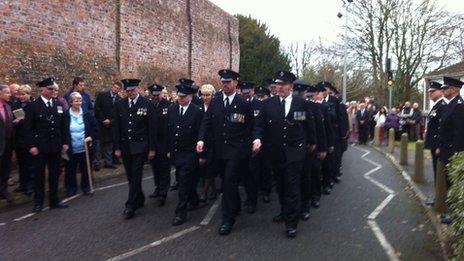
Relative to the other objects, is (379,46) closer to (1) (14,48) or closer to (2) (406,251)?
(1) (14,48)

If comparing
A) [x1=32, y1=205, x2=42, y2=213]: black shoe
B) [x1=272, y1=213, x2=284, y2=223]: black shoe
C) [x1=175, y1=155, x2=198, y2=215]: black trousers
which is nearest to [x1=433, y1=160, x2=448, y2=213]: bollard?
[x1=272, y1=213, x2=284, y2=223]: black shoe

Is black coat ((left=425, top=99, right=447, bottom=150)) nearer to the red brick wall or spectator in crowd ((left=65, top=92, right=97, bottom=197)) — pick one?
spectator in crowd ((left=65, top=92, right=97, bottom=197))

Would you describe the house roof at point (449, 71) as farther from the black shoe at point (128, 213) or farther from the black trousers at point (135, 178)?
the black shoe at point (128, 213)

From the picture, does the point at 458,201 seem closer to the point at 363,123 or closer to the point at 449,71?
the point at 363,123

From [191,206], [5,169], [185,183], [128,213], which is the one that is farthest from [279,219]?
[5,169]

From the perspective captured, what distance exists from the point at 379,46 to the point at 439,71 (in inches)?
290

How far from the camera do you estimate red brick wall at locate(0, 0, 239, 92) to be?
12070 mm

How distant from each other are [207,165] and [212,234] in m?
1.53

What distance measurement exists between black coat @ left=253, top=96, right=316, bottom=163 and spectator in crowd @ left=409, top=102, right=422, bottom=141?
17203 millimetres

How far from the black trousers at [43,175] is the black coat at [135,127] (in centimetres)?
117

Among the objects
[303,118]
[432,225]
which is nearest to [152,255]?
[303,118]

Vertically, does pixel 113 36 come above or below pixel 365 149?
above

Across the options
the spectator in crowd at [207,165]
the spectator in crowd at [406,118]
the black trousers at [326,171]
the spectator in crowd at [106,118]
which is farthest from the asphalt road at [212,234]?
the spectator in crowd at [406,118]

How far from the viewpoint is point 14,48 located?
1186cm
